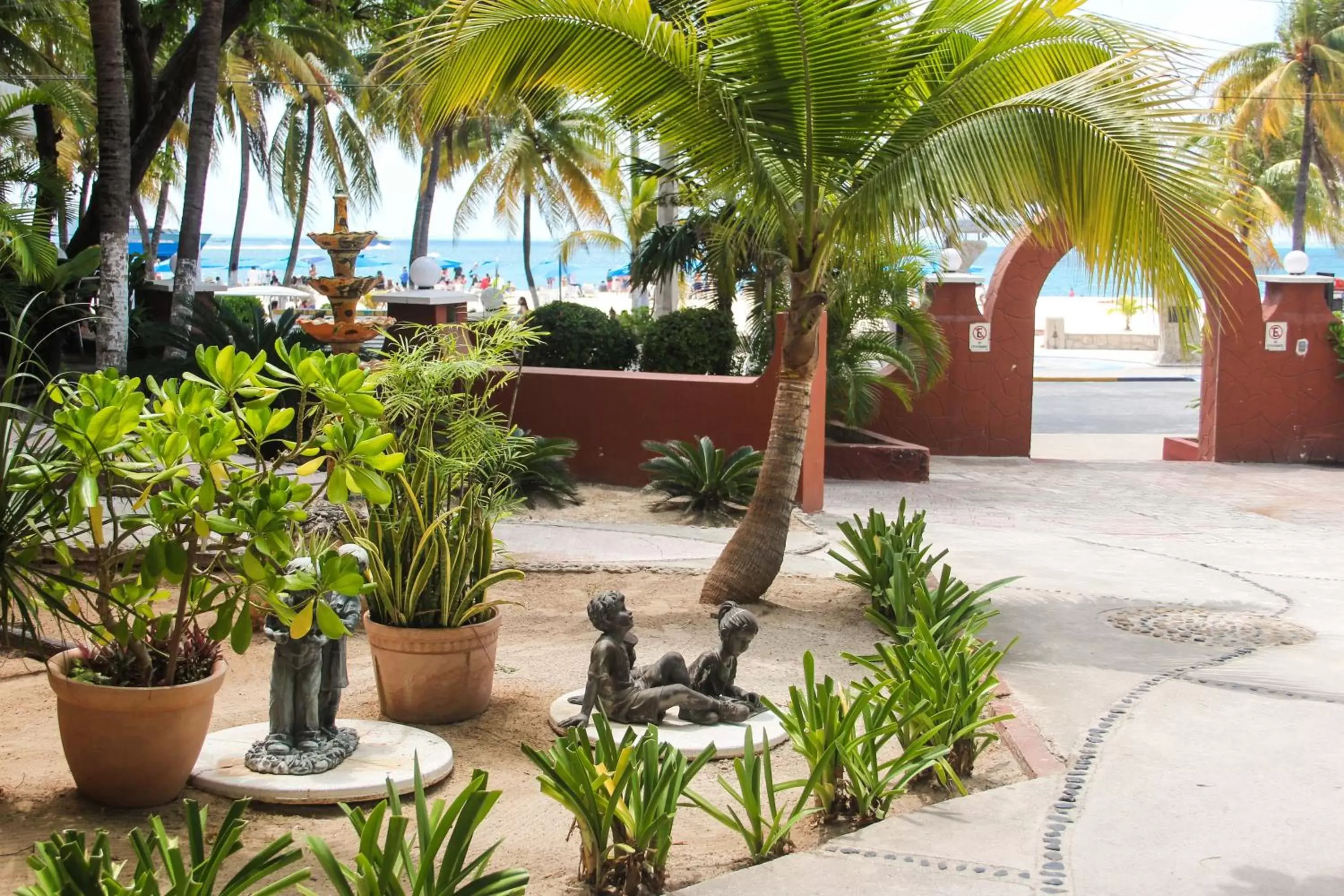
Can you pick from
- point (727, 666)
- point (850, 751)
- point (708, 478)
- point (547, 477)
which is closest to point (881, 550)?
point (727, 666)

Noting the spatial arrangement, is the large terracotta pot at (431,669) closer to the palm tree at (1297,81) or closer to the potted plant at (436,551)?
the potted plant at (436,551)

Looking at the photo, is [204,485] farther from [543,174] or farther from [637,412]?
[543,174]

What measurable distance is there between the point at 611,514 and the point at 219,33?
6729 mm

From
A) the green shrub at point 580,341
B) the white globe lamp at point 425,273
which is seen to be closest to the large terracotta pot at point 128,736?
→ the white globe lamp at point 425,273

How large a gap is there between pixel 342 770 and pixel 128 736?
80 centimetres

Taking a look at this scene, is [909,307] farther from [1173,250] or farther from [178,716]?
[178,716]

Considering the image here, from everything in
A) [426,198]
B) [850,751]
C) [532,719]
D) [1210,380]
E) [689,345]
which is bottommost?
[532,719]

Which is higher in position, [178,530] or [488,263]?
[488,263]

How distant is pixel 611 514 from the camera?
459 inches

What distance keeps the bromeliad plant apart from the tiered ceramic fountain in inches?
276

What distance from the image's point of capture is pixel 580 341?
15312mm

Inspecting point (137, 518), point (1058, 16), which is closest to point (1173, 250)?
point (1058, 16)

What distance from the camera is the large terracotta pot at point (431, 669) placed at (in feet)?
19.3

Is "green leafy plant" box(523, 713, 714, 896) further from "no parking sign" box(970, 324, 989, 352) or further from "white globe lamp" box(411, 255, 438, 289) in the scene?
"no parking sign" box(970, 324, 989, 352)
